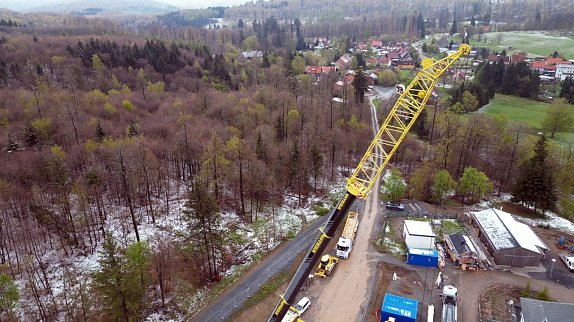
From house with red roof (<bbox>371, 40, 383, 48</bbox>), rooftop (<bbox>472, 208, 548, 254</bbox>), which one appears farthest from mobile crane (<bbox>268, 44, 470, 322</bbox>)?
house with red roof (<bbox>371, 40, 383, 48</bbox>)

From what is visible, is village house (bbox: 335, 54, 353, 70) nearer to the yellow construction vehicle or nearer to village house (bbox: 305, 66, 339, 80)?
village house (bbox: 305, 66, 339, 80)

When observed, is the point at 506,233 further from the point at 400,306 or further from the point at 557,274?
the point at 400,306

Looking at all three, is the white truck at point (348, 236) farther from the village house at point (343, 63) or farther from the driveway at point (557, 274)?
the village house at point (343, 63)

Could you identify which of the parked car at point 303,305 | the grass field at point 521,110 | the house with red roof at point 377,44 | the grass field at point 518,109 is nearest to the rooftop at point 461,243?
the parked car at point 303,305

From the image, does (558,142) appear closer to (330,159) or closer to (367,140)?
(367,140)

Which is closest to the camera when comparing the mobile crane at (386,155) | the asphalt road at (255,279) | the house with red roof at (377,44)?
the mobile crane at (386,155)
